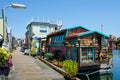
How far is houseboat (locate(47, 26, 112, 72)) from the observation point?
22.1 m

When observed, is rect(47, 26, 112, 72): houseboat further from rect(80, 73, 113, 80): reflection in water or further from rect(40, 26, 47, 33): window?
rect(40, 26, 47, 33): window

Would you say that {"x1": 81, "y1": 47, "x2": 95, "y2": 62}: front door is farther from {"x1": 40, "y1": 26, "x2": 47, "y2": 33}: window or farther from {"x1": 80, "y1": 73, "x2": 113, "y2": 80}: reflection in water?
{"x1": 40, "y1": 26, "x2": 47, "y2": 33}: window

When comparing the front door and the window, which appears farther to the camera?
the window

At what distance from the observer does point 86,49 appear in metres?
22.5

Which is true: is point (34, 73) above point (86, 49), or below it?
below

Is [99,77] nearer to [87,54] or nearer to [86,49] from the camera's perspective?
[87,54]

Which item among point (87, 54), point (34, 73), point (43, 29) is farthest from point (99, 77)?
point (43, 29)

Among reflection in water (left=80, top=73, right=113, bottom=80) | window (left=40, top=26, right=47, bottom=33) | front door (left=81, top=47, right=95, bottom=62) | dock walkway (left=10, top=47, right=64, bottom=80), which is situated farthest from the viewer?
window (left=40, top=26, right=47, bottom=33)

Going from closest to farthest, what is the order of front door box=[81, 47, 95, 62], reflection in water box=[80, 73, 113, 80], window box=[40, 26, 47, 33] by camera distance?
reflection in water box=[80, 73, 113, 80] → front door box=[81, 47, 95, 62] → window box=[40, 26, 47, 33]

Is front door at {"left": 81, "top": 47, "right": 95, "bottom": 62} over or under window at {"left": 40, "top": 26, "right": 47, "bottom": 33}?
under

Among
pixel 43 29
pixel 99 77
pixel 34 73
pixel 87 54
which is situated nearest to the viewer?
pixel 34 73

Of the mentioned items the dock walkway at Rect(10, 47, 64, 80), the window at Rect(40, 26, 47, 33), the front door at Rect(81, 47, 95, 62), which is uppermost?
the window at Rect(40, 26, 47, 33)

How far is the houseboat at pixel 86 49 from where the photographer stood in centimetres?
2206

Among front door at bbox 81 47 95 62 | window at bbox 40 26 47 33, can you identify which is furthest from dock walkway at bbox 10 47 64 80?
window at bbox 40 26 47 33
